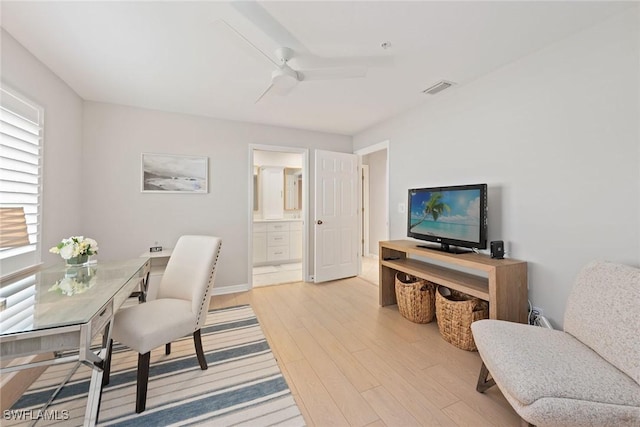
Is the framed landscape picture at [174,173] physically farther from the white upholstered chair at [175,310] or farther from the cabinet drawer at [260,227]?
the cabinet drawer at [260,227]

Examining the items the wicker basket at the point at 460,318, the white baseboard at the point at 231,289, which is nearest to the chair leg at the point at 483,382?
the wicker basket at the point at 460,318

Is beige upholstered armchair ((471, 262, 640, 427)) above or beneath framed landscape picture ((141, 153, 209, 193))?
beneath

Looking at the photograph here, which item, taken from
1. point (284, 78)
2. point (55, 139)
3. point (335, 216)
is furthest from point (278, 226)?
point (284, 78)

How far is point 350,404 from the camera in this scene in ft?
5.16

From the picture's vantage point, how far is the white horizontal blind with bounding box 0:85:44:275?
1.78 meters

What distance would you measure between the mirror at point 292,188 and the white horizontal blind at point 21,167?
3.77 meters

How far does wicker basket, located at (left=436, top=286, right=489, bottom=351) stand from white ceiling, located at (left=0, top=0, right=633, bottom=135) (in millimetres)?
2023

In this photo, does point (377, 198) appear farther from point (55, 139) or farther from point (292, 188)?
point (55, 139)

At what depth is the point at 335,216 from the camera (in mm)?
4105

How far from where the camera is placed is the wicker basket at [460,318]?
211cm

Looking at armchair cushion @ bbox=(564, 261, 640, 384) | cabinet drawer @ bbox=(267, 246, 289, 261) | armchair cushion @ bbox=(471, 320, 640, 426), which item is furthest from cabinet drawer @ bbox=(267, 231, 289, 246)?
armchair cushion @ bbox=(564, 261, 640, 384)

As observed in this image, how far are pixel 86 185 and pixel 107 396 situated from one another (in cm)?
244

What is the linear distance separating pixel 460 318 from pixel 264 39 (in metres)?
2.67

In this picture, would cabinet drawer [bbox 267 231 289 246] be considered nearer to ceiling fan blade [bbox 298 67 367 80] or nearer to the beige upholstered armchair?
ceiling fan blade [bbox 298 67 367 80]
